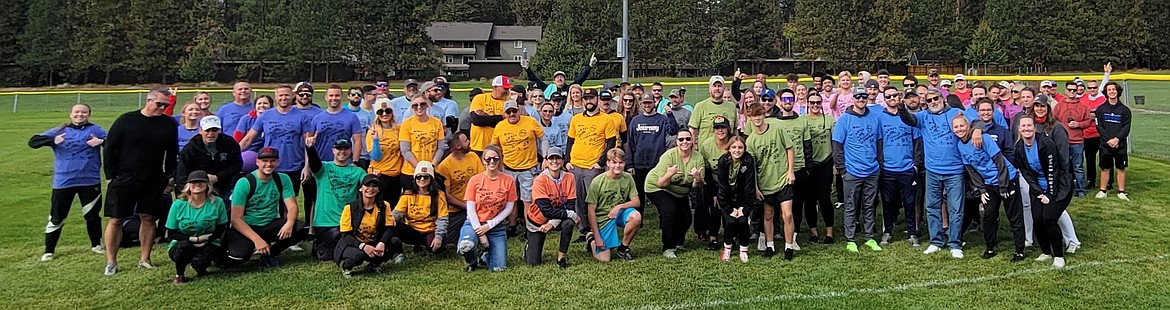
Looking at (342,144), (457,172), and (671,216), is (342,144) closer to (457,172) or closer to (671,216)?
(457,172)

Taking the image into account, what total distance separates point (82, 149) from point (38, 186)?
20.8ft

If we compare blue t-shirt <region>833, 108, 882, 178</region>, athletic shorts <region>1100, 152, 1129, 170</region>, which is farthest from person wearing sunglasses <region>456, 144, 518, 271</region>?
athletic shorts <region>1100, 152, 1129, 170</region>

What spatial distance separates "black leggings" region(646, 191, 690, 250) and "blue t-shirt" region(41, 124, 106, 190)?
513 centimetres

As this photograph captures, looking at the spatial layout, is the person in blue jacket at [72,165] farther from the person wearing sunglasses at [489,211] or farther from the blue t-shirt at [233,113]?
the person wearing sunglasses at [489,211]

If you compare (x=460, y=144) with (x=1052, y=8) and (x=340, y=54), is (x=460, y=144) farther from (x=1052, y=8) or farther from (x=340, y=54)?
(x=1052, y=8)

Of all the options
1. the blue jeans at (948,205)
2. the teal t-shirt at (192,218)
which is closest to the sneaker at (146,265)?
the teal t-shirt at (192,218)

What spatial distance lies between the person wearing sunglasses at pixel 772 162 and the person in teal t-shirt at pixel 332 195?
3.51m

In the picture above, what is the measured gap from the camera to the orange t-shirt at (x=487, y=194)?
679 centimetres

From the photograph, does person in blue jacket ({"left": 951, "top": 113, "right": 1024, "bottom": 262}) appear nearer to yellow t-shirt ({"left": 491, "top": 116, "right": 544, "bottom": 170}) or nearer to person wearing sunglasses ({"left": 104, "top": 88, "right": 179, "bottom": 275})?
yellow t-shirt ({"left": 491, "top": 116, "right": 544, "bottom": 170})

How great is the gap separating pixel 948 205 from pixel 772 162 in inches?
64.3

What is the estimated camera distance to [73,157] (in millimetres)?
7230

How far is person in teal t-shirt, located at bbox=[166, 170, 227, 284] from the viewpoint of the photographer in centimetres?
629

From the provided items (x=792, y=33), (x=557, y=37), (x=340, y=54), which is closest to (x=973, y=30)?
(x=792, y=33)

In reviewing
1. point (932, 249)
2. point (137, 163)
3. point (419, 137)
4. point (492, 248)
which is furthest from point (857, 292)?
point (137, 163)
